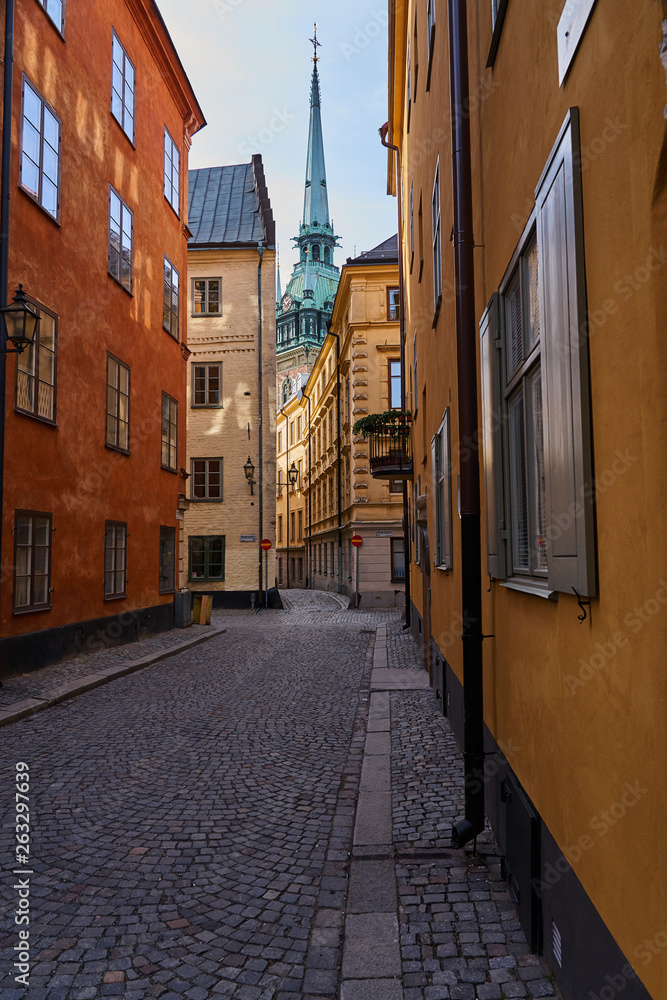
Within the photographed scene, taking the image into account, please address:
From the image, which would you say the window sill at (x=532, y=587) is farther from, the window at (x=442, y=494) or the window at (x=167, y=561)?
the window at (x=167, y=561)

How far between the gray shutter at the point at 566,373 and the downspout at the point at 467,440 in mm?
1756

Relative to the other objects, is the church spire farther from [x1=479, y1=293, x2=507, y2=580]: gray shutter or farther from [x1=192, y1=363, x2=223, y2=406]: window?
[x1=479, y1=293, x2=507, y2=580]: gray shutter

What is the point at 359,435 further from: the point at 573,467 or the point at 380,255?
the point at 573,467

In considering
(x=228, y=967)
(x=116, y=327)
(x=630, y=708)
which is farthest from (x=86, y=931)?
(x=116, y=327)

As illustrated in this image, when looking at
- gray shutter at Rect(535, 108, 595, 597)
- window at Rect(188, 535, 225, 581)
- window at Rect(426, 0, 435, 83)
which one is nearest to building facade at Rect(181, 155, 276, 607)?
window at Rect(188, 535, 225, 581)

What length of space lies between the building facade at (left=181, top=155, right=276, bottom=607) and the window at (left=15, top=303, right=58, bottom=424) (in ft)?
54.3

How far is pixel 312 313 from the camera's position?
336 ft

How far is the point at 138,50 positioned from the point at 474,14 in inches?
576

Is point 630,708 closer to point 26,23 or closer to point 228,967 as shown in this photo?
point 228,967

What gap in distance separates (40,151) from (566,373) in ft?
38.2

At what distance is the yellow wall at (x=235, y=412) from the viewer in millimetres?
28422

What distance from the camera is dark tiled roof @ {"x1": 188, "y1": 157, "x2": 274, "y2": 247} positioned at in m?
30.4

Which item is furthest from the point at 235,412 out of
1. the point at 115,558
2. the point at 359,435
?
the point at 115,558

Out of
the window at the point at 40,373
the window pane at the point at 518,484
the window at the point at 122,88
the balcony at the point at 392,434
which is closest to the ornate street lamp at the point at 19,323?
the window at the point at 40,373
